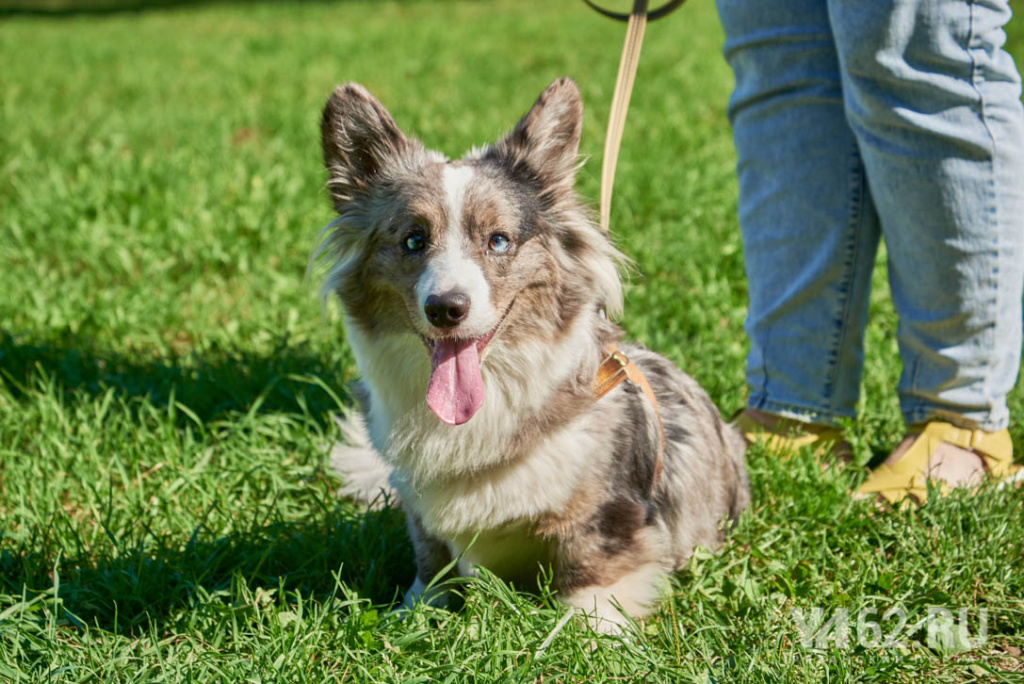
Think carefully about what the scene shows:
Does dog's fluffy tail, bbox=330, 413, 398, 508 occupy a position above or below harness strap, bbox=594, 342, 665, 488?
below

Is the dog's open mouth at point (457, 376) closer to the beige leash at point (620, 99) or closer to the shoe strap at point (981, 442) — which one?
the beige leash at point (620, 99)

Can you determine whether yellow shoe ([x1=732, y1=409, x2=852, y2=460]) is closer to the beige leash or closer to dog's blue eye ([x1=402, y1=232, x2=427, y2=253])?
the beige leash

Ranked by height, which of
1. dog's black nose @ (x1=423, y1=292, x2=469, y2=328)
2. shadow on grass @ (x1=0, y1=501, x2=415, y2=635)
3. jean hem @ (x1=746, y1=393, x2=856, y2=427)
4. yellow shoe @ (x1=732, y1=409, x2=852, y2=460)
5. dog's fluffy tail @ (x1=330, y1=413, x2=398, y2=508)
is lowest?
shadow on grass @ (x1=0, y1=501, x2=415, y2=635)

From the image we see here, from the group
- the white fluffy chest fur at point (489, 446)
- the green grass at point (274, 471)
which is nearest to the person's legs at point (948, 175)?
the green grass at point (274, 471)

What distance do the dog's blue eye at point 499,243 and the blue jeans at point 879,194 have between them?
1.17m

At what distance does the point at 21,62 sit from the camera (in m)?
9.88

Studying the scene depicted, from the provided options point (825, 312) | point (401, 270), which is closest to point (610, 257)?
point (401, 270)

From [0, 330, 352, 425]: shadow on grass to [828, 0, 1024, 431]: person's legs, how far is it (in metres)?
2.06

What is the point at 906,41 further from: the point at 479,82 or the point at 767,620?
the point at 479,82

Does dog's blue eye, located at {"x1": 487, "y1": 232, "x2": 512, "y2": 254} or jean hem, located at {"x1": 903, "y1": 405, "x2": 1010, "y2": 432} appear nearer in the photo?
dog's blue eye, located at {"x1": 487, "y1": 232, "x2": 512, "y2": 254}

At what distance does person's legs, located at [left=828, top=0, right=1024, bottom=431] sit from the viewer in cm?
251

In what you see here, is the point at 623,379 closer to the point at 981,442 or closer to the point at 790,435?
the point at 790,435

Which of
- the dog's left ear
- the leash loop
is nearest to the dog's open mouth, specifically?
the dog's left ear

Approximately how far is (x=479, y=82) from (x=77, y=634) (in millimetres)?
6911
